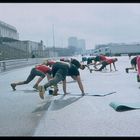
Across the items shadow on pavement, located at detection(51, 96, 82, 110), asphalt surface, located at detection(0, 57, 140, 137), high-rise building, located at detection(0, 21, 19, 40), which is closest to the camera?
asphalt surface, located at detection(0, 57, 140, 137)

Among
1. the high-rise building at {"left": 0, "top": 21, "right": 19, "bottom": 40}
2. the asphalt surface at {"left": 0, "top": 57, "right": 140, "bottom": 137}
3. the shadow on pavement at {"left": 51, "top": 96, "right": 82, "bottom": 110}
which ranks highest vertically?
the high-rise building at {"left": 0, "top": 21, "right": 19, "bottom": 40}

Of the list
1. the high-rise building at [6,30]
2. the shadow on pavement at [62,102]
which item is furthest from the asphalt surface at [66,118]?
the high-rise building at [6,30]

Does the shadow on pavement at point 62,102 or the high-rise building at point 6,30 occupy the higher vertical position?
the high-rise building at point 6,30

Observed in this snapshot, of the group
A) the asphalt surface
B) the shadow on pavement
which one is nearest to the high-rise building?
the shadow on pavement

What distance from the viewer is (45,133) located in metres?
5.76

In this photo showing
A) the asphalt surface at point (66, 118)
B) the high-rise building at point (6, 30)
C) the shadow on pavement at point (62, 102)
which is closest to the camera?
the asphalt surface at point (66, 118)

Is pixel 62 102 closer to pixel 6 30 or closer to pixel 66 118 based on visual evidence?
pixel 66 118

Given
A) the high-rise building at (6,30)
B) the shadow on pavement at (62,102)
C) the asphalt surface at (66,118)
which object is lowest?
the shadow on pavement at (62,102)

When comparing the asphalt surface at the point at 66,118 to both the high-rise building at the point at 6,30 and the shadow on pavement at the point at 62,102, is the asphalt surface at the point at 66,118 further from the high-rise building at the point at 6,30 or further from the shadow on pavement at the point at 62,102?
the high-rise building at the point at 6,30

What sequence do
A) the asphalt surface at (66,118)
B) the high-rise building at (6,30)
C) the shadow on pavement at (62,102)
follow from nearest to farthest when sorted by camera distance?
the asphalt surface at (66,118) → the shadow on pavement at (62,102) → the high-rise building at (6,30)

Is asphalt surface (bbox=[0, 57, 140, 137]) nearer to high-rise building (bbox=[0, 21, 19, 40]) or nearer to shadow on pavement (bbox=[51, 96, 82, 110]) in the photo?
shadow on pavement (bbox=[51, 96, 82, 110])
